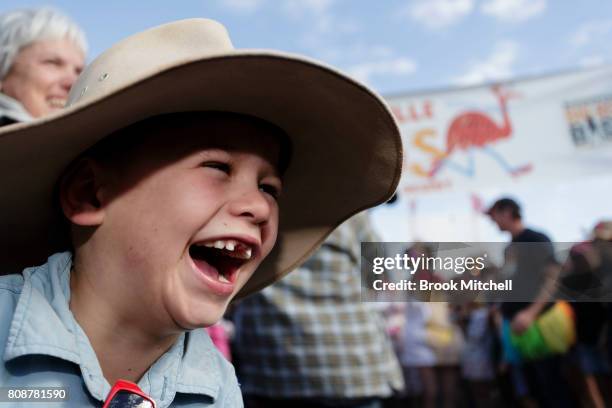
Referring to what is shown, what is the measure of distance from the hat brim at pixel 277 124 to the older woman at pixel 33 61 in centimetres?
59

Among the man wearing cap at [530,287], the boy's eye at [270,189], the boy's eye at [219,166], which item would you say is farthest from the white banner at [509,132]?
the boy's eye at [219,166]

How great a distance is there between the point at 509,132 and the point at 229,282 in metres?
3.52

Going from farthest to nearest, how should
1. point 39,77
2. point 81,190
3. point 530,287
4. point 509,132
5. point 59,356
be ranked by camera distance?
point 509,132
point 39,77
point 530,287
point 81,190
point 59,356

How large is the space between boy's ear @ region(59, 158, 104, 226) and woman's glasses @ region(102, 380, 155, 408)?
0.26m

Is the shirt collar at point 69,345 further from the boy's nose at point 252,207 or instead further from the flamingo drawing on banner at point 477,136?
the flamingo drawing on banner at point 477,136

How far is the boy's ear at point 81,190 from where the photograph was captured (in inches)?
36.8

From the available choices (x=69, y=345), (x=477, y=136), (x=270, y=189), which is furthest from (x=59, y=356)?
(x=477, y=136)

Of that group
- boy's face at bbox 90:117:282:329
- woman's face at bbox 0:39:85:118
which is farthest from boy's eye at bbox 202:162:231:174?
woman's face at bbox 0:39:85:118

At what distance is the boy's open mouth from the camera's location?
91cm

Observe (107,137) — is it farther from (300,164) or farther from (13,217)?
(300,164)

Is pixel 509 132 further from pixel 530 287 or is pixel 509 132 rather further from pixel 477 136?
pixel 530 287

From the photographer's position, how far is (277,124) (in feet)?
3.37

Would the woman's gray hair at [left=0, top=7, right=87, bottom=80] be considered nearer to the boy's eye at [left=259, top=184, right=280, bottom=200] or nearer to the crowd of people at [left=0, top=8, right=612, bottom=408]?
the crowd of people at [left=0, top=8, right=612, bottom=408]

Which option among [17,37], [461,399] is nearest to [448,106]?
[461,399]
